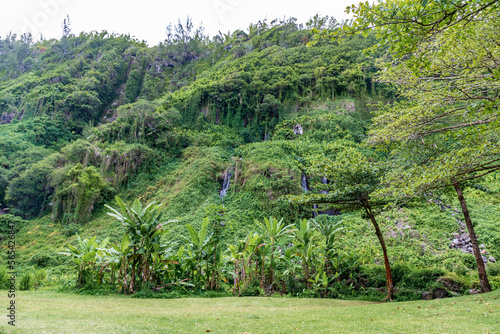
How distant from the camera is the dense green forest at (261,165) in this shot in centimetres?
656

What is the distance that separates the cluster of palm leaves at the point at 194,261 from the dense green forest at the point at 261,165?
0.21 feet

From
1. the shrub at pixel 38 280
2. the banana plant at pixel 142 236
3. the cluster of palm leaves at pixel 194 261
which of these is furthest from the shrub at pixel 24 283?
the banana plant at pixel 142 236

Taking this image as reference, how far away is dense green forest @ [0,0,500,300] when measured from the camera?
258 inches

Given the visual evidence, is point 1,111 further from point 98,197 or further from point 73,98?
point 98,197

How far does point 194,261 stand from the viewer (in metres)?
7.92

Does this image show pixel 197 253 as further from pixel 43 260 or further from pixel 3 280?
pixel 43 260

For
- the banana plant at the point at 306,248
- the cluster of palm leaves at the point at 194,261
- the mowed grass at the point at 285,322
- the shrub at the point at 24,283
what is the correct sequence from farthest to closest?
1. the banana plant at the point at 306,248
2. the shrub at the point at 24,283
3. the cluster of palm leaves at the point at 194,261
4. the mowed grass at the point at 285,322

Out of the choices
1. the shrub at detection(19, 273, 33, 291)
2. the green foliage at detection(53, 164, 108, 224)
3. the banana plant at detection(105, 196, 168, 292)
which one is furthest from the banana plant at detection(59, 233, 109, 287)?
the green foliage at detection(53, 164, 108, 224)

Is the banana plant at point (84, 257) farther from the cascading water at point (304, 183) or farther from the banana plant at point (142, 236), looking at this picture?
the cascading water at point (304, 183)

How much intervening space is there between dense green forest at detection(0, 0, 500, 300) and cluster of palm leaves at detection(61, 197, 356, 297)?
0.06 metres

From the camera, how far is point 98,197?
20.0 meters

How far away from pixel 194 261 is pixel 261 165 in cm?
1079

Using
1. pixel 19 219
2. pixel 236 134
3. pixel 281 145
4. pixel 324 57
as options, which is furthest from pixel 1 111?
pixel 324 57

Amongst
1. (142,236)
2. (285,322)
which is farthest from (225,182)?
(285,322)
